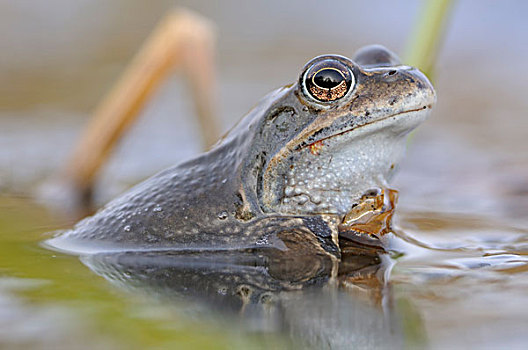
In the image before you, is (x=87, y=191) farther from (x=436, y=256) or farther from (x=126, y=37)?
(x=126, y=37)

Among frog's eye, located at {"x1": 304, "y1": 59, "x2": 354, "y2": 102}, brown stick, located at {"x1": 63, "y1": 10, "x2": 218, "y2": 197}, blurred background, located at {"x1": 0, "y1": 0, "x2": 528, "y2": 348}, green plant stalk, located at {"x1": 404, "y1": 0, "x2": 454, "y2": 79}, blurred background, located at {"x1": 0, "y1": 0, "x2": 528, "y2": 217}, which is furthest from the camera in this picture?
blurred background, located at {"x1": 0, "y1": 0, "x2": 528, "y2": 217}

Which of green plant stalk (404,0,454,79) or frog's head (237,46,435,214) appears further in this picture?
green plant stalk (404,0,454,79)

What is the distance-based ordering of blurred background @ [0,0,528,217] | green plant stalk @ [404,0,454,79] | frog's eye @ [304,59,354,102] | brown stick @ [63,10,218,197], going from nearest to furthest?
1. frog's eye @ [304,59,354,102]
2. green plant stalk @ [404,0,454,79]
3. brown stick @ [63,10,218,197]
4. blurred background @ [0,0,528,217]

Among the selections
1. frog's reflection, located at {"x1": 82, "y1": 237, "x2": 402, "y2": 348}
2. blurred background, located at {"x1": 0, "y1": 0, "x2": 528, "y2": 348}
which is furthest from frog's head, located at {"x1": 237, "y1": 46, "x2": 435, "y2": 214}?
blurred background, located at {"x1": 0, "y1": 0, "x2": 528, "y2": 348}

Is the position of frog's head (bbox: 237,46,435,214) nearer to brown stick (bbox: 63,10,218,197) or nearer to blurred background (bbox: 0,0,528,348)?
blurred background (bbox: 0,0,528,348)

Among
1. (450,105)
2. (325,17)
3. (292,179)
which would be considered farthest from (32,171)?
(325,17)

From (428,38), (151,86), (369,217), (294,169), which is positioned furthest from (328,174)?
(151,86)

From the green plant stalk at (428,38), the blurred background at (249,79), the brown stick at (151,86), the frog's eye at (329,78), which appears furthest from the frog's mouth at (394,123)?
the brown stick at (151,86)
